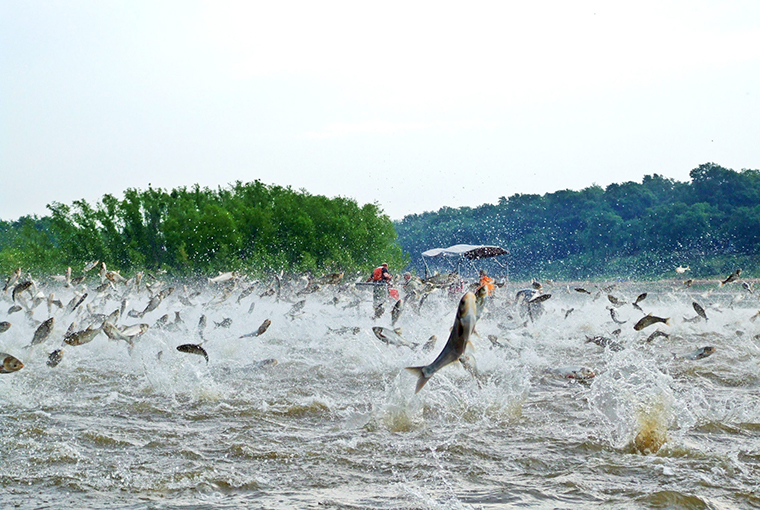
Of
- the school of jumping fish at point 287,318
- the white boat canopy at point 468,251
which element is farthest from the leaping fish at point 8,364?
the white boat canopy at point 468,251

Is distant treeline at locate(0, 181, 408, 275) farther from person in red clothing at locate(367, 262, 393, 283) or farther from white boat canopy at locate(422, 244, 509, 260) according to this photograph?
person in red clothing at locate(367, 262, 393, 283)

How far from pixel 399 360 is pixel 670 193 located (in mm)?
85952

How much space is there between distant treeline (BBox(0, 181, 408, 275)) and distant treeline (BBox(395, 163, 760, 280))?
25.7 m

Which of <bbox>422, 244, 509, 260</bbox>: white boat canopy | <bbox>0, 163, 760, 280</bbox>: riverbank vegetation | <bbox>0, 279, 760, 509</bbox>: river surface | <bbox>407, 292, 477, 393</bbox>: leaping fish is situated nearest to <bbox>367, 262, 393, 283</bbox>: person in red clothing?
<bbox>422, 244, 509, 260</bbox>: white boat canopy

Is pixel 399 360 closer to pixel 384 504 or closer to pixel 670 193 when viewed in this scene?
pixel 384 504

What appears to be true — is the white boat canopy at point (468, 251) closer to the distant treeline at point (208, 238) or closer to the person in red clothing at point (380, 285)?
the person in red clothing at point (380, 285)

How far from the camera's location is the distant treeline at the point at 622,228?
63.0 meters

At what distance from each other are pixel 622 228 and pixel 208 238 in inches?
1856

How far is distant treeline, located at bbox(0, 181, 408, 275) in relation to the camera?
142 feet

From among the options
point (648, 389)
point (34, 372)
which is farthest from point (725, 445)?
point (34, 372)

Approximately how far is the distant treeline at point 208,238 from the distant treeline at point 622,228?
25698mm

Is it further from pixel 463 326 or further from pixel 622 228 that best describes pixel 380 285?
pixel 622 228

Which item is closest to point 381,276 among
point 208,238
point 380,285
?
point 380,285

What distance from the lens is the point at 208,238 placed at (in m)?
43.0
